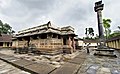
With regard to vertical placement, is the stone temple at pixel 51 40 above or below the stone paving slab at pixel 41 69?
above

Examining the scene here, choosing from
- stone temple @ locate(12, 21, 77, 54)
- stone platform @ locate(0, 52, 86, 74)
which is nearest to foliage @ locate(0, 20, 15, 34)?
stone temple @ locate(12, 21, 77, 54)

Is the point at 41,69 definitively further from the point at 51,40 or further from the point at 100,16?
the point at 100,16

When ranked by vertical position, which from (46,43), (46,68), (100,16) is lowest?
(46,68)

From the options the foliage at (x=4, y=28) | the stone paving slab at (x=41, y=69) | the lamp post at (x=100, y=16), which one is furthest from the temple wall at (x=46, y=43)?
the foliage at (x=4, y=28)

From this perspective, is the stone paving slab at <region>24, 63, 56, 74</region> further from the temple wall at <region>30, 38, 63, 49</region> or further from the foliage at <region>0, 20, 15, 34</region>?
the foliage at <region>0, 20, 15, 34</region>

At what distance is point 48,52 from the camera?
1127 centimetres

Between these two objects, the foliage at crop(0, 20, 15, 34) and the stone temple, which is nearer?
the stone temple

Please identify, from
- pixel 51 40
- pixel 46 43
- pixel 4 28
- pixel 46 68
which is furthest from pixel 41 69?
pixel 4 28

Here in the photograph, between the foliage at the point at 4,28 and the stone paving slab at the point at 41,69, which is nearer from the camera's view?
the stone paving slab at the point at 41,69

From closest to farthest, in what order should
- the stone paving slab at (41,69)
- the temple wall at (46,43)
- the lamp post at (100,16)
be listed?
1. the stone paving slab at (41,69)
2. the lamp post at (100,16)
3. the temple wall at (46,43)

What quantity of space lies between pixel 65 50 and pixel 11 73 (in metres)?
9.70

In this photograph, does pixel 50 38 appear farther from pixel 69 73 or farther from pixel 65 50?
pixel 69 73

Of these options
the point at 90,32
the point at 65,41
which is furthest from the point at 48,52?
the point at 90,32

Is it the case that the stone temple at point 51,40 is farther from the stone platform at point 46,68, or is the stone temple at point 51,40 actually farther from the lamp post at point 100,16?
the stone platform at point 46,68
